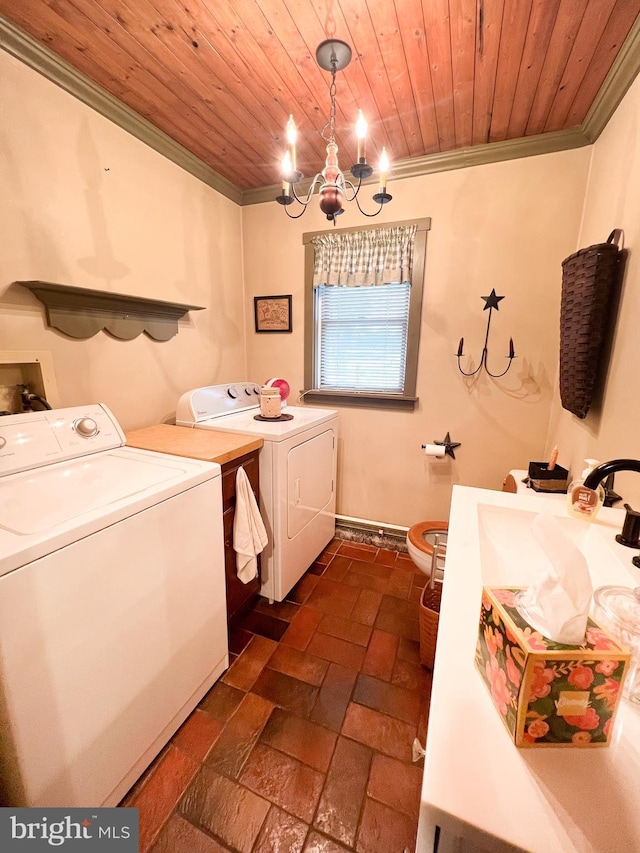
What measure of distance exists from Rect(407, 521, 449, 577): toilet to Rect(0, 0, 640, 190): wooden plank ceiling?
6.95 ft

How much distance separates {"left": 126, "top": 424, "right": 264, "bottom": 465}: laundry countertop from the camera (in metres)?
1.37

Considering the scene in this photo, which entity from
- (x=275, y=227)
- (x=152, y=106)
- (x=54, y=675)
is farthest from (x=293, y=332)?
(x=54, y=675)

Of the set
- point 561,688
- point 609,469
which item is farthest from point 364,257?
point 561,688

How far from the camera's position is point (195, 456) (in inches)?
52.4

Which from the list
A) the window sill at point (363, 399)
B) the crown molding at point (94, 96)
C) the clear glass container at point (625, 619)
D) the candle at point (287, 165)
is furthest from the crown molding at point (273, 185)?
the clear glass container at point (625, 619)

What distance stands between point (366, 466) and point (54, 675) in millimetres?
1981

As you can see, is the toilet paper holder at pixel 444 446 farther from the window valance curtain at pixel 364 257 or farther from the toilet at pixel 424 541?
the window valance curtain at pixel 364 257

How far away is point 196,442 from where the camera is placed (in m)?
1.54

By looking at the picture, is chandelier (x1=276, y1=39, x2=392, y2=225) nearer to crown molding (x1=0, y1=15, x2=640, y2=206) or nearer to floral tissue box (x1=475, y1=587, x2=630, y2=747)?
crown molding (x1=0, y1=15, x2=640, y2=206)

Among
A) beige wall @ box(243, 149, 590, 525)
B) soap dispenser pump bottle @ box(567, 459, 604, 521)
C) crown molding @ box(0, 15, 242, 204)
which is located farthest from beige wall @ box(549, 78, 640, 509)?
crown molding @ box(0, 15, 242, 204)

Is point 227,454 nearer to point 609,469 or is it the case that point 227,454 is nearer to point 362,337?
point 609,469

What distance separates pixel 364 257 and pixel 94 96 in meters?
1.55

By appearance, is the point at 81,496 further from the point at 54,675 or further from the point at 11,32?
the point at 11,32

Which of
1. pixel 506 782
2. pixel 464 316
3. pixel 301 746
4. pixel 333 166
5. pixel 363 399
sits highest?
pixel 333 166
